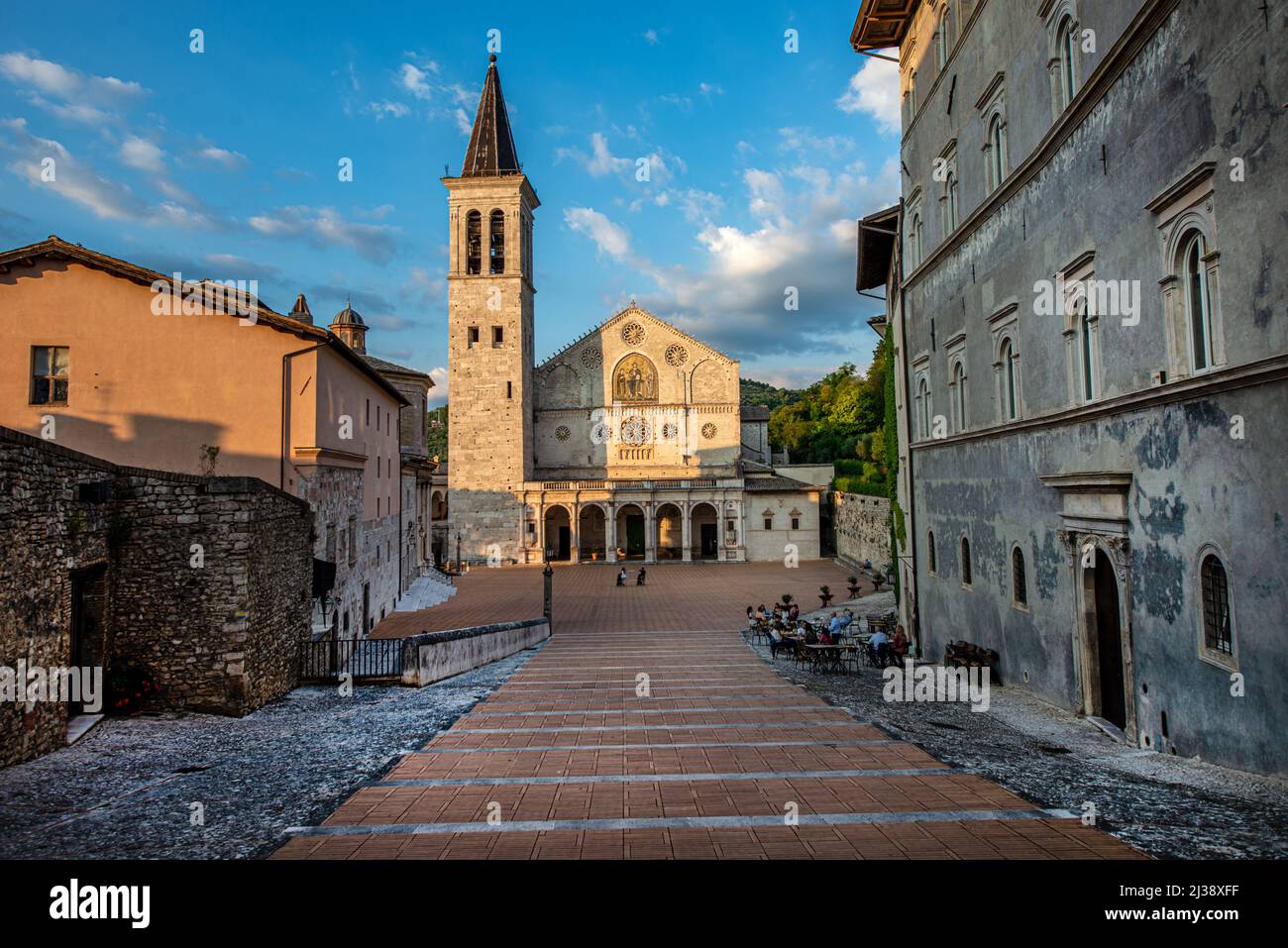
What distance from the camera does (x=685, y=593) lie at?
35.0 meters

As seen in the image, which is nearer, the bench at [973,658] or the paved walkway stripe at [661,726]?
the paved walkway stripe at [661,726]

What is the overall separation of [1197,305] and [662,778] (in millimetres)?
7429

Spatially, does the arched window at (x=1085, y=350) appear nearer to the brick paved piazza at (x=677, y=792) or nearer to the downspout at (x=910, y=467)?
the brick paved piazza at (x=677, y=792)

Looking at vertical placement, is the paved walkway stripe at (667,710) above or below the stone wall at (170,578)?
below

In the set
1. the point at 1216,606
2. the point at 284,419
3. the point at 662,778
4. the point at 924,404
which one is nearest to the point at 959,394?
the point at 924,404

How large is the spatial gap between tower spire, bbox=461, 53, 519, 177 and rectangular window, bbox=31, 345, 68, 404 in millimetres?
39899

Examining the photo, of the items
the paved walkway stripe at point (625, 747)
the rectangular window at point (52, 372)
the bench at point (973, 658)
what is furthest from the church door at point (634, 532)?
the paved walkway stripe at point (625, 747)

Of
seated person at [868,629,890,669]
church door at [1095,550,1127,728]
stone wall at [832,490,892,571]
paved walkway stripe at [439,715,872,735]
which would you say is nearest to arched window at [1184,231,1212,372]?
church door at [1095,550,1127,728]

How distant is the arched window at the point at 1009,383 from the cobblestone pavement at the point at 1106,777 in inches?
192

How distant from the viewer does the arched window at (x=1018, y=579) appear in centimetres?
1245
